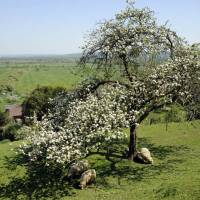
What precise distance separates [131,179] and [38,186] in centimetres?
676

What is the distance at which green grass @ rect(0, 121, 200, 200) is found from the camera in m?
26.8

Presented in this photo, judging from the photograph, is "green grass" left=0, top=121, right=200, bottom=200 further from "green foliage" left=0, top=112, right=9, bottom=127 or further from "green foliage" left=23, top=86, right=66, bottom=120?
"green foliage" left=0, top=112, right=9, bottom=127

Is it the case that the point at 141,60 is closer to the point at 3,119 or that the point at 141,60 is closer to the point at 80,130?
the point at 80,130

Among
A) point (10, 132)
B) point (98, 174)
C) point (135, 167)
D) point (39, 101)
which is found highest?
point (135, 167)

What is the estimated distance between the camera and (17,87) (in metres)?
178

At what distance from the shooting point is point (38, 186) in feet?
99.2

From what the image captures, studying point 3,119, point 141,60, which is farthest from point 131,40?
point 3,119

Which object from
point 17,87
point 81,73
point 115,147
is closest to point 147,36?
point 81,73

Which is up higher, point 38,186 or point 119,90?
point 119,90

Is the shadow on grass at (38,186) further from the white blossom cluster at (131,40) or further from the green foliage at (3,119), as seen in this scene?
the green foliage at (3,119)

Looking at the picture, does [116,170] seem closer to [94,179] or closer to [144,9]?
A: [94,179]

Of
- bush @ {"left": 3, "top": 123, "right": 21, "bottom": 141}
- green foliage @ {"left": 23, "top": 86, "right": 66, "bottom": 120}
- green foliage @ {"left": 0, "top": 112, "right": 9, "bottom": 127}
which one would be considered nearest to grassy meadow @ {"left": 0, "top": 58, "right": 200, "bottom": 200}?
bush @ {"left": 3, "top": 123, "right": 21, "bottom": 141}

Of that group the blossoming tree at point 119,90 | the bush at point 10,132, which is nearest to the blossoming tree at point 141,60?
the blossoming tree at point 119,90

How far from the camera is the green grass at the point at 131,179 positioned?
26766 mm
